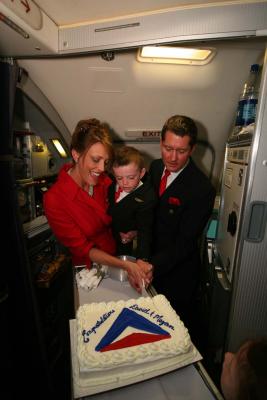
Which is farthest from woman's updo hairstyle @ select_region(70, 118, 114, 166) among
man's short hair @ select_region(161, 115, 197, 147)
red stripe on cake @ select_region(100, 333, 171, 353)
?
red stripe on cake @ select_region(100, 333, 171, 353)

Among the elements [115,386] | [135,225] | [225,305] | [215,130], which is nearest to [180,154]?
[135,225]

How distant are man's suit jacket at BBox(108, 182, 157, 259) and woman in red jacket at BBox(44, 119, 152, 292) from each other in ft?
0.41

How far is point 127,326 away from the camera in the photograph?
0.98m

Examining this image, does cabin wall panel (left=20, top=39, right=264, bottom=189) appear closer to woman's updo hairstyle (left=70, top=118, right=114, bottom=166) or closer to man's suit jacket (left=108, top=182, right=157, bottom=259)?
woman's updo hairstyle (left=70, top=118, right=114, bottom=166)

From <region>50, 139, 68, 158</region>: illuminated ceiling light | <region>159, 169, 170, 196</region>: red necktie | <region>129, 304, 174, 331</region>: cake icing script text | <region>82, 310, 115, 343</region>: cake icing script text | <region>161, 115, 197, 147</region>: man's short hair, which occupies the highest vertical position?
<region>161, 115, 197, 147</region>: man's short hair

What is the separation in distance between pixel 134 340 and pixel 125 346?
0.04 meters

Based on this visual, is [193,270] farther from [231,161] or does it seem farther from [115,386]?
[115,386]

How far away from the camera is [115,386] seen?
0.79 metres

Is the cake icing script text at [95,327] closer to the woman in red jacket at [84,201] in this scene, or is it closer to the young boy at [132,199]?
the woman in red jacket at [84,201]

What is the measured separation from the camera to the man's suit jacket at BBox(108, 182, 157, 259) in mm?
1702

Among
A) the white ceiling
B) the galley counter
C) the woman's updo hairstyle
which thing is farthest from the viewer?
the woman's updo hairstyle

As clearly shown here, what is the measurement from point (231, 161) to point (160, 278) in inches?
43.7

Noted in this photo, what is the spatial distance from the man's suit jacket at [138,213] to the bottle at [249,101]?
841mm

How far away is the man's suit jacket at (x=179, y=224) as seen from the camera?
67.3 inches
